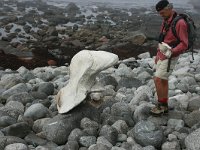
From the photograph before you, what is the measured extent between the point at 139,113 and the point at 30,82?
4.21 m

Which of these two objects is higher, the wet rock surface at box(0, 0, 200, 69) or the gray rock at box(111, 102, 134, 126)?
the gray rock at box(111, 102, 134, 126)

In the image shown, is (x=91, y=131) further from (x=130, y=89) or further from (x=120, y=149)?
(x=130, y=89)

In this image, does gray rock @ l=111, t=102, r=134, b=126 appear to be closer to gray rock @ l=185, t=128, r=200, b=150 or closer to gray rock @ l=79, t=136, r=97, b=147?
gray rock @ l=79, t=136, r=97, b=147

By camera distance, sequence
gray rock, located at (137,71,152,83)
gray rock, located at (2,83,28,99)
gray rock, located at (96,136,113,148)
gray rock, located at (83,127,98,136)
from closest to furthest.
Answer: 1. gray rock, located at (96,136,113,148)
2. gray rock, located at (83,127,98,136)
3. gray rock, located at (2,83,28,99)
4. gray rock, located at (137,71,152,83)

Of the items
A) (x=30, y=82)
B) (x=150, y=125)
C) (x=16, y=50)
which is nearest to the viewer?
(x=150, y=125)

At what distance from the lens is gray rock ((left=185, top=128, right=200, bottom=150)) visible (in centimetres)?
598

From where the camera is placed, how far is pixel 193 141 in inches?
239

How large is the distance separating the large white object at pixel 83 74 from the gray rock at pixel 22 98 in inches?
45.3

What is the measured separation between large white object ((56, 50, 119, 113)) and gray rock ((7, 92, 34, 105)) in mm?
1150

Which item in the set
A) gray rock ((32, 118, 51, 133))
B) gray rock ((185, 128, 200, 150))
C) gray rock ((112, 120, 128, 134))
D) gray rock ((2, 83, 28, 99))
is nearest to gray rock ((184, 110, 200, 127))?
gray rock ((185, 128, 200, 150))

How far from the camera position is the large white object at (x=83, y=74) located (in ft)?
23.4

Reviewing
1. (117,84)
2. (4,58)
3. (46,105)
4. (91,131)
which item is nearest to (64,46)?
(4,58)

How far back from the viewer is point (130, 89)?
9.70 m

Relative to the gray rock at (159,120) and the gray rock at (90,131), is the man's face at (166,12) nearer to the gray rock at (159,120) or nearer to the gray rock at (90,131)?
the gray rock at (159,120)
